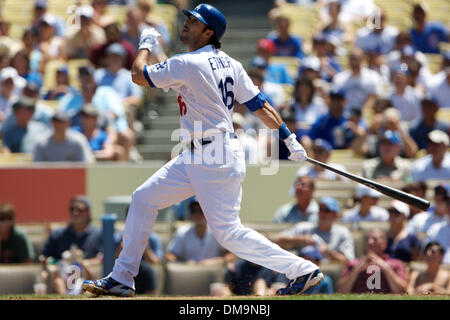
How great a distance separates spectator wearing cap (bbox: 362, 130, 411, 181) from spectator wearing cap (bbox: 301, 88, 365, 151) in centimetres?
77

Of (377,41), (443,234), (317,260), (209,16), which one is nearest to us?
(209,16)

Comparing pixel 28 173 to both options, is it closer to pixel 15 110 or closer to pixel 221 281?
pixel 15 110

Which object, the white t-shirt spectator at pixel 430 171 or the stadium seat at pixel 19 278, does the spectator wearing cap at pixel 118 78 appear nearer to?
the stadium seat at pixel 19 278

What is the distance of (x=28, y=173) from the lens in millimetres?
10477

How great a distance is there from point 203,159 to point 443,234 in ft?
12.0

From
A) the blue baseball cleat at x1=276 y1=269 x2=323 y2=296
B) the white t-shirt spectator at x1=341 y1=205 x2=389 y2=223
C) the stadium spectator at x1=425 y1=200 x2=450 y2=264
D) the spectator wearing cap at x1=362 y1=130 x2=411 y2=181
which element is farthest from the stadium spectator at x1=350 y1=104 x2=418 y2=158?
the blue baseball cleat at x1=276 y1=269 x2=323 y2=296

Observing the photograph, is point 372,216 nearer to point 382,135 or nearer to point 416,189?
point 416,189

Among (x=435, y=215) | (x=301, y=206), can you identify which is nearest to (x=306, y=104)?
(x=301, y=206)

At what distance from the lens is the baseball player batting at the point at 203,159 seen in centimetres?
602

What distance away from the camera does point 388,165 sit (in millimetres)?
10172

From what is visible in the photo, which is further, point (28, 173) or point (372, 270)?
point (28, 173)

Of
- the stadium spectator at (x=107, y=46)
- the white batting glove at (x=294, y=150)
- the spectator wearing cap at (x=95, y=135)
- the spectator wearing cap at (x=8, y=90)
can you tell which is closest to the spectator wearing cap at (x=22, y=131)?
the spectator wearing cap at (x=95, y=135)
